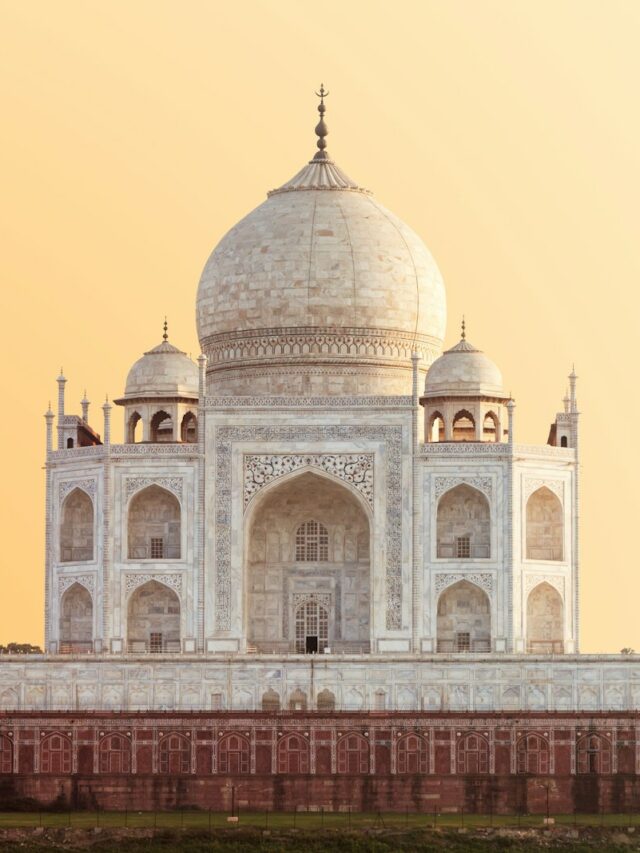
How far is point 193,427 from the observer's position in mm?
55875

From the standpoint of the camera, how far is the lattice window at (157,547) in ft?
175

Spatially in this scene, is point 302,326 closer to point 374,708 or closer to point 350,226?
point 350,226

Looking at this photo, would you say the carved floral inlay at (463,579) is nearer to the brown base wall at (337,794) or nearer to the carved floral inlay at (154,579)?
the carved floral inlay at (154,579)

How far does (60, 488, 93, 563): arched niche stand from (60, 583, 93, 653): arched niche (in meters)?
0.72

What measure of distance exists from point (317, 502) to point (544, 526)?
4.49m

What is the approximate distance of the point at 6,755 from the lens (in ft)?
153

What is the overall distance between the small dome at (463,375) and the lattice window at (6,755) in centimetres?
1214

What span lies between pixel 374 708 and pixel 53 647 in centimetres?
851

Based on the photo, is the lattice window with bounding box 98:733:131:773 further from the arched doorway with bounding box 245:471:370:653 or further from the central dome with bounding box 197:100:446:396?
the central dome with bounding box 197:100:446:396

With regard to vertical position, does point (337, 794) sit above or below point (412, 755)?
below

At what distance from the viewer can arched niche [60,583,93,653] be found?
175 feet

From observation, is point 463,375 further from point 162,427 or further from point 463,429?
point 162,427

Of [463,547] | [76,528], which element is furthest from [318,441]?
[76,528]

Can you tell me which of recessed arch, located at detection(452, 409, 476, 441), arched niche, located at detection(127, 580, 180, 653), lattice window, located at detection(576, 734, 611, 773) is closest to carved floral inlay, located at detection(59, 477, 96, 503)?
arched niche, located at detection(127, 580, 180, 653)
